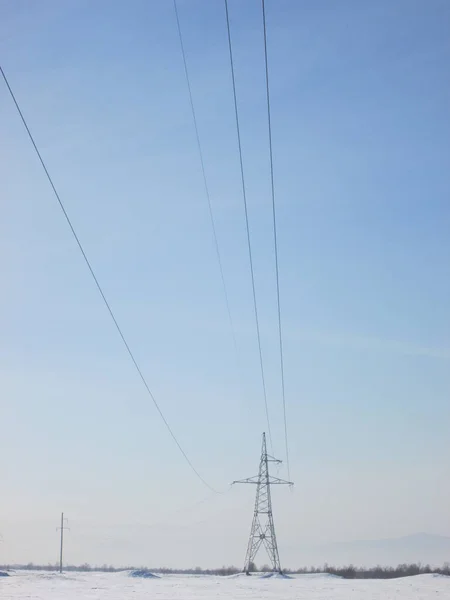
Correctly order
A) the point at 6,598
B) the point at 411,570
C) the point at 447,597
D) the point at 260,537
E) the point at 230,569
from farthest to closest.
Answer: the point at 230,569 < the point at 411,570 < the point at 260,537 < the point at 447,597 < the point at 6,598

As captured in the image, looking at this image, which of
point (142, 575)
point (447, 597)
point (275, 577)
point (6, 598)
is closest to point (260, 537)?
point (275, 577)

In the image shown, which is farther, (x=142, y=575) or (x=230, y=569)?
(x=230, y=569)

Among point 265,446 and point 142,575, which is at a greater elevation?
point 265,446

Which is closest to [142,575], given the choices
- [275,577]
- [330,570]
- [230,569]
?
[275,577]

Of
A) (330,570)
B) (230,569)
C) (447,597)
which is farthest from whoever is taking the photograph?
(230,569)

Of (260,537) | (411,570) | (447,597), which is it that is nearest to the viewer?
(447,597)

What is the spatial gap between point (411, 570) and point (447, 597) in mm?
80021

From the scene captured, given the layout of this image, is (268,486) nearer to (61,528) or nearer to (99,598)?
(99,598)

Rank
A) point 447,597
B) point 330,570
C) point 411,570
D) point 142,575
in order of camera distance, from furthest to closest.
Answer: point 411,570, point 330,570, point 142,575, point 447,597

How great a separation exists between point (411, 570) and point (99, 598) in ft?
285

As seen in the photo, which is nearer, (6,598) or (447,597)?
(6,598)

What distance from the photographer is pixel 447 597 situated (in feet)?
125

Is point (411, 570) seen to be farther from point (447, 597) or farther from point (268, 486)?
point (447, 597)

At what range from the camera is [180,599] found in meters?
36.7
